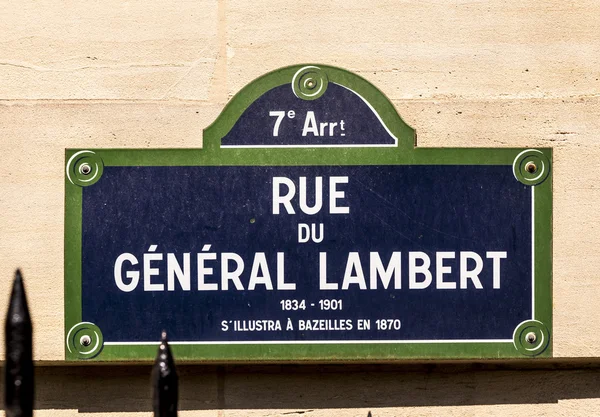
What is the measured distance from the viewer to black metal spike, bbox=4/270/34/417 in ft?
7.57

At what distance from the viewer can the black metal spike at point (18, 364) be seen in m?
2.31

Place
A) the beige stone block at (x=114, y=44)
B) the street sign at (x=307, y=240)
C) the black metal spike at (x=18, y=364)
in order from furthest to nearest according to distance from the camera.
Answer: the beige stone block at (x=114, y=44), the street sign at (x=307, y=240), the black metal spike at (x=18, y=364)

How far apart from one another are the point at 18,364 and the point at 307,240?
1.66 m

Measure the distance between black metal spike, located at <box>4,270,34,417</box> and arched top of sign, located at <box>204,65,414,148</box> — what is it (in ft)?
5.08

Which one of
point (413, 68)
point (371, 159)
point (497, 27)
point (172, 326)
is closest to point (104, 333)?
point (172, 326)

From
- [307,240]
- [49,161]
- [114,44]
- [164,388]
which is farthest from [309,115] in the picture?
[164,388]

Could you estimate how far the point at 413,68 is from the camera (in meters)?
3.87

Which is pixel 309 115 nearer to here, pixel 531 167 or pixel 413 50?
pixel 413 50

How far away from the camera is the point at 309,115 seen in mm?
3771

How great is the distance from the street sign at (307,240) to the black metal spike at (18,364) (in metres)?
1.37

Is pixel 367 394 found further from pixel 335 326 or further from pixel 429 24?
pixel 429 24

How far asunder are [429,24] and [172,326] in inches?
68.8

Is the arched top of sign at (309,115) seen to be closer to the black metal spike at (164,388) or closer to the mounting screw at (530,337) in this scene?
the mounting screw at (530,337)

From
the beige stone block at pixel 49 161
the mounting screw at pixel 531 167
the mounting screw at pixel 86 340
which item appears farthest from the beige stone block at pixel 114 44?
the mounting screw at pixel 531 167
